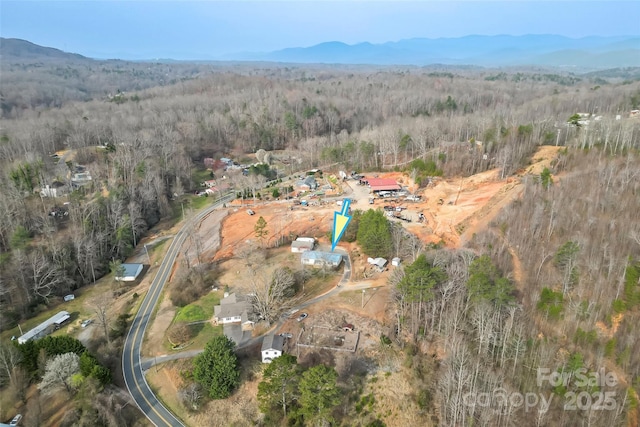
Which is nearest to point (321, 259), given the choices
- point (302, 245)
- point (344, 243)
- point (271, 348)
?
point (302, 245)

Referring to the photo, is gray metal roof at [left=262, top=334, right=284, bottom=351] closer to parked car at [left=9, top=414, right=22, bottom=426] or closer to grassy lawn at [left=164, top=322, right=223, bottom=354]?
grassy lawn at [left=164, top=322, right=223, bottom=354]

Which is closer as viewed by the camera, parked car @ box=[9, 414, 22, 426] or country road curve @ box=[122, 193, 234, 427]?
parked car @ box=[9, 414, 22, 426]

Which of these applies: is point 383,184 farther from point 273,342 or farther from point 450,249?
point 273,342

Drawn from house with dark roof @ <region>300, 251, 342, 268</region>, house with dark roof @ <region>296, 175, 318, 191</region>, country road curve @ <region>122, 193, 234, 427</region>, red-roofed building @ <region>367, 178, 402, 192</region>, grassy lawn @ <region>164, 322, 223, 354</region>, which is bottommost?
country road curve @ <region>122, 193, 234, 427</region>

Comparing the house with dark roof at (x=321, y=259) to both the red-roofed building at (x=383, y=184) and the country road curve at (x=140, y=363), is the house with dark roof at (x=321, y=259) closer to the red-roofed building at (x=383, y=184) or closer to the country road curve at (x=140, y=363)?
the country road curve at (x=140, y=363)

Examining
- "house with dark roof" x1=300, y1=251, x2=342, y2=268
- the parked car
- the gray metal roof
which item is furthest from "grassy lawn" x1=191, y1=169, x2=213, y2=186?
the parked car

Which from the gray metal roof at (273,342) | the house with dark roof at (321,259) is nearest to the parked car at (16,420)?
the gray metal roof at (273,342)

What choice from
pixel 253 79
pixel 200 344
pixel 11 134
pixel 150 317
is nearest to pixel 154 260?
pixel 150 317
